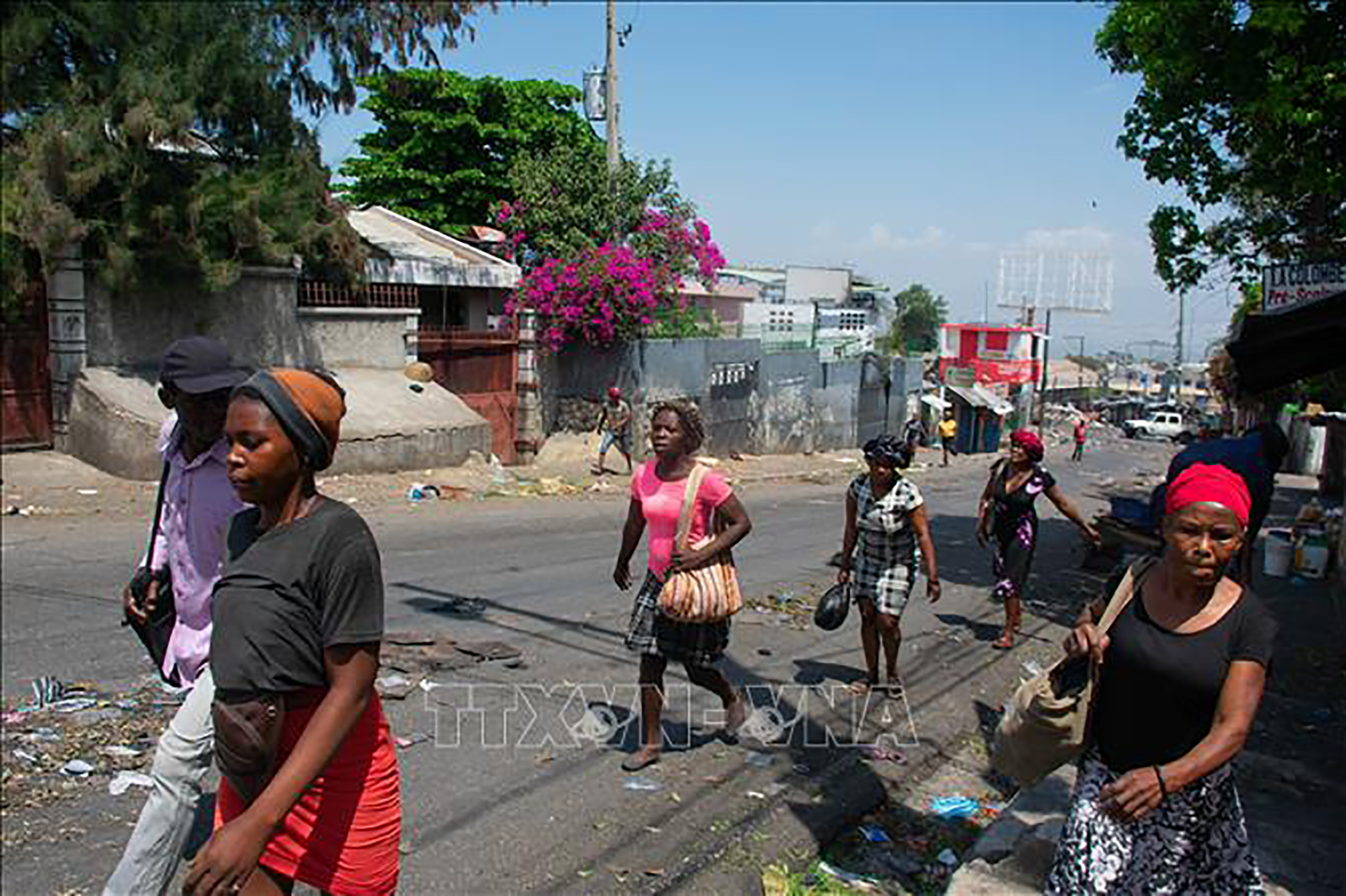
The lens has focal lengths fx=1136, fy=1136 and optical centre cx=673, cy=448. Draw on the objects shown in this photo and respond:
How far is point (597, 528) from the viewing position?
13844 mm

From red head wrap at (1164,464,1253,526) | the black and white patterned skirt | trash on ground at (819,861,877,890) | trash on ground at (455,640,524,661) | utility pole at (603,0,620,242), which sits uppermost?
utility pole at (603,0,620,242)

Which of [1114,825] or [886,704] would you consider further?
[886,704]

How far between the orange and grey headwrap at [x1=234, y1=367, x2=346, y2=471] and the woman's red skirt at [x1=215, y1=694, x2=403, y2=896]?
0.59m

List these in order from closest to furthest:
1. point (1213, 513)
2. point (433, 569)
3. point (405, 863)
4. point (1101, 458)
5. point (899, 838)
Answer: point (1213, 513) → point (405, 863) → point (899, 838) → point (433, 569) → point (1101, 458)

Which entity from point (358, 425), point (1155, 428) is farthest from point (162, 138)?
point (1155, 428)

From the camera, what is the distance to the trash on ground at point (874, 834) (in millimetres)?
5055

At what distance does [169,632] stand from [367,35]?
15502 millimetres

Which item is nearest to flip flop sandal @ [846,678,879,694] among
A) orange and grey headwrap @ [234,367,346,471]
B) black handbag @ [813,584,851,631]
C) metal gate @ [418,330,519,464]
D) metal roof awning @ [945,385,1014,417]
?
black handbag @ [813,584,851,631]

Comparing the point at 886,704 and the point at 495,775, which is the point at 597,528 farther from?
the point at 495,775

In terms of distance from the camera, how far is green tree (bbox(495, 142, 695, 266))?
897 inches

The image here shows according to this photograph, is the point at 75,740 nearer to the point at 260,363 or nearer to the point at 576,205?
the point at 260,363

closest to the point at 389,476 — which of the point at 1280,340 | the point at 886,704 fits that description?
the point at 886,704

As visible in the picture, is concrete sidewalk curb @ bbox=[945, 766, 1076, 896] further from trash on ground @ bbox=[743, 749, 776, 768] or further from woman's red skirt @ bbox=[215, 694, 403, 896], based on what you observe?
woman's red skirt @ bbox=[215, 694, 403, 896]

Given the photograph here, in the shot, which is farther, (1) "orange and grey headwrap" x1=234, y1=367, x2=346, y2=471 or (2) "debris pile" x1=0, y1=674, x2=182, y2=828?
(2) "debris pile" x1=0, y1=674, x2=182, y2=828
